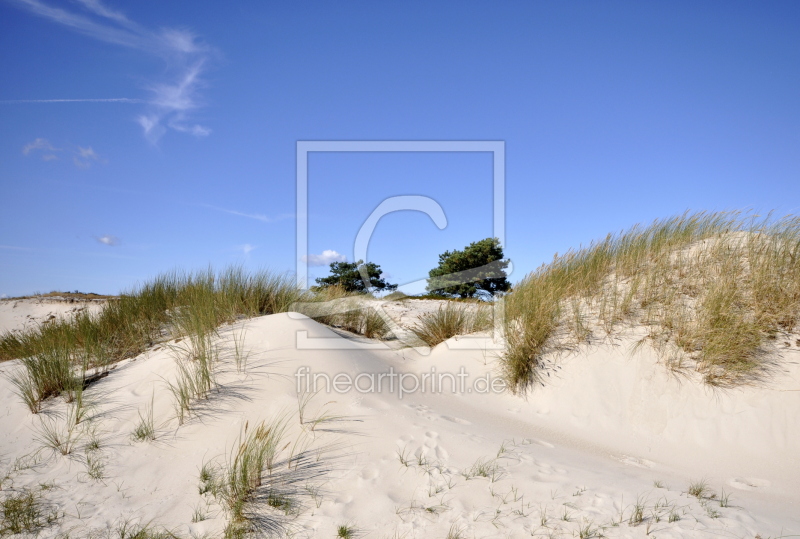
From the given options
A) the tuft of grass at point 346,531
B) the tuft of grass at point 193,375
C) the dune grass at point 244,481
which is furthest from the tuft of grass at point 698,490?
the tuft of grass at point 193,375

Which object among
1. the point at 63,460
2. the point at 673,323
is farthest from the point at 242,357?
the point at 673,323

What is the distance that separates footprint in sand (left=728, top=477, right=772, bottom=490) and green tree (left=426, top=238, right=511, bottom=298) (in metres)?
15.3

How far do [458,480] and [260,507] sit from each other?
154 cm

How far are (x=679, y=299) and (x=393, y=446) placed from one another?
4.58 m

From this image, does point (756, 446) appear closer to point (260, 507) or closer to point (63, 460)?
point (260, 507)

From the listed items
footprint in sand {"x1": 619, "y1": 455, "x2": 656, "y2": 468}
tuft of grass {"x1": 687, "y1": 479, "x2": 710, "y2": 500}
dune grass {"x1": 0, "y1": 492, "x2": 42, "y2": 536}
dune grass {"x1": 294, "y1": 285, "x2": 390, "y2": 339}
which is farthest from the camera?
dune grass {"x1": 294, "y1": 285, "x2": 390, "y2": 339}

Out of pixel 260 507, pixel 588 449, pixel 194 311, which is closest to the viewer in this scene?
pixel 260 507

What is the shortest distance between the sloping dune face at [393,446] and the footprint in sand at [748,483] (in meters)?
0.02

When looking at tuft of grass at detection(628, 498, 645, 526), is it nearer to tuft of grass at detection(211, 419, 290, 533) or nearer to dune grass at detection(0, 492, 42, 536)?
tuft of grass at detection(211, 419, 290, 533)

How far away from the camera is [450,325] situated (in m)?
7.93

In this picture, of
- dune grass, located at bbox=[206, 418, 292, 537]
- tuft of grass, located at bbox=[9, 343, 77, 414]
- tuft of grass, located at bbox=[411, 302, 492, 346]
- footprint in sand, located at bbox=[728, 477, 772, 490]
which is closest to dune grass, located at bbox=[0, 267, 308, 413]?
tuft of grass, located at bbox=[9, 343, 77, 414]

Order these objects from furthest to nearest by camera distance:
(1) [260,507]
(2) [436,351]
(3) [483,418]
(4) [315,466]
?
(2) [436,351] → (3) [483,418] → (4) [315,466] → (1) [260,507]

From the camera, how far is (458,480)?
3.75 meters

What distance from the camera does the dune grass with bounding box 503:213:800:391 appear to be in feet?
18.4
